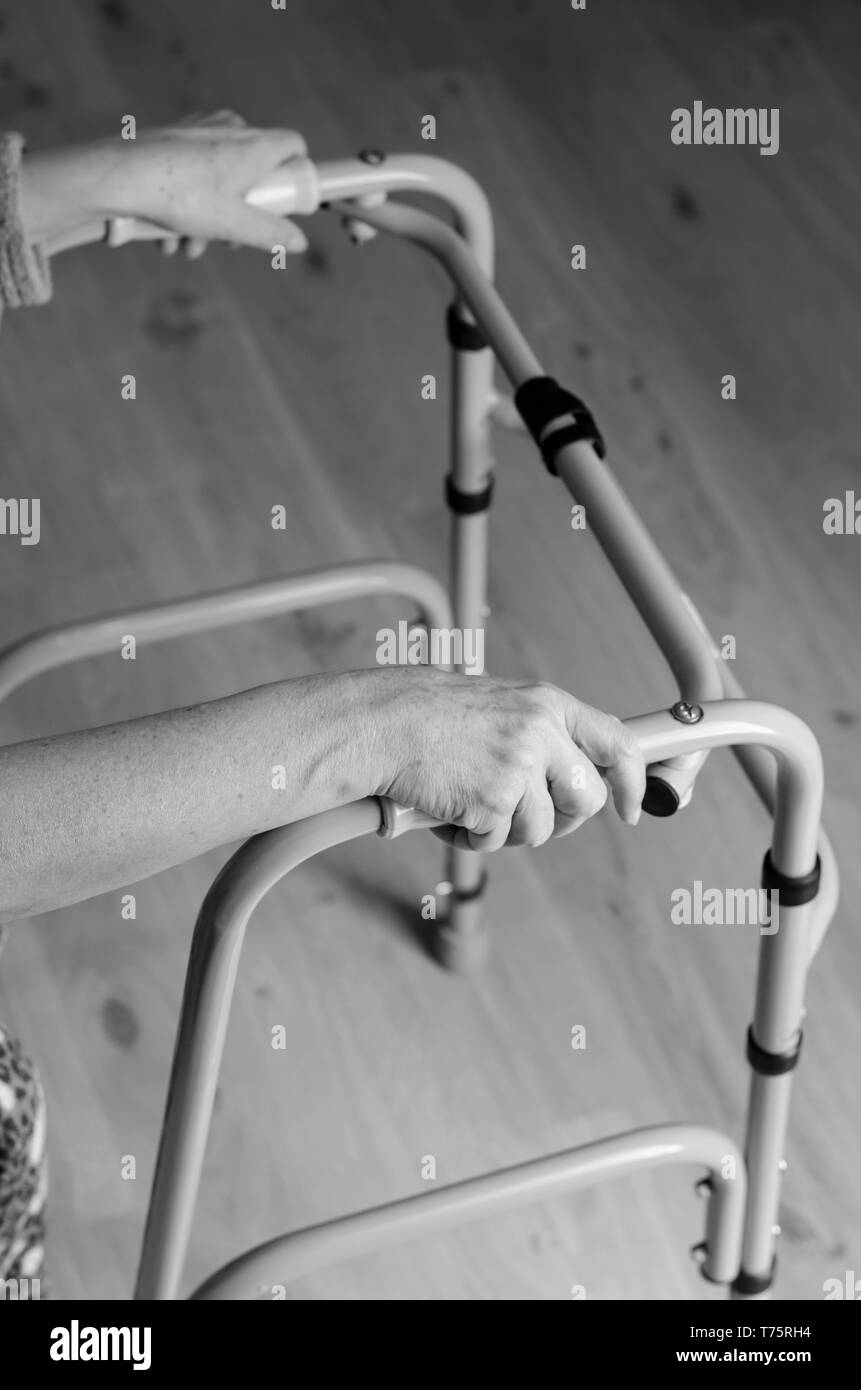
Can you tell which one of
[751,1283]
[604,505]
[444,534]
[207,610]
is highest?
[444,534]

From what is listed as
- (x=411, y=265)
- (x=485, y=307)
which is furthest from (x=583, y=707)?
(x=411, y=265)

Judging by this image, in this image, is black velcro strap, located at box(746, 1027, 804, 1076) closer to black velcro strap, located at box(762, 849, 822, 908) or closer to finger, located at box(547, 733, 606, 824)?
black velcro strap, located at box(762, 849, 822, 908)

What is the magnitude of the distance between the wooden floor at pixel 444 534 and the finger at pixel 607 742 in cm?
84

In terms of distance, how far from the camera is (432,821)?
0.89 meters

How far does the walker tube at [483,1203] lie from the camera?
116cm

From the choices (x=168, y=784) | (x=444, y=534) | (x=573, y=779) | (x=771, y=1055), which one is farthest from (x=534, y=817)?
(x=444, y=534)

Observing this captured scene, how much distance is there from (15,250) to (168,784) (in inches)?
19.6

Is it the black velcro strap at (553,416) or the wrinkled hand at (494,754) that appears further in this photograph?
the black velcro strap at (553,416)

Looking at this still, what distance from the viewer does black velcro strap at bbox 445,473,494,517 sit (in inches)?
59.7

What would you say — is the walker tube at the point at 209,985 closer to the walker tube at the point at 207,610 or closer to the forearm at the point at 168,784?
the forearm at the point at 168,784

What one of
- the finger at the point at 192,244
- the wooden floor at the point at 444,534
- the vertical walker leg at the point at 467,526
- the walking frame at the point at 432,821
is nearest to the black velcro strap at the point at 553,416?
the walking frame at the point at 432,821

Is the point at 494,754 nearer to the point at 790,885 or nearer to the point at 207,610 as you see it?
the point at 790,885

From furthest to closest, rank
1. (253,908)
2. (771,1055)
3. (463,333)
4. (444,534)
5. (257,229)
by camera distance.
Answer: (444,534) < (463,333) < (257,229) < (771,1055) < (253,908)

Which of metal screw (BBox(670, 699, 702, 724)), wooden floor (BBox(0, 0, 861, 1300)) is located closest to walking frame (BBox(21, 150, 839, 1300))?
metal screw (BBox(670, 699, 702, 724))
